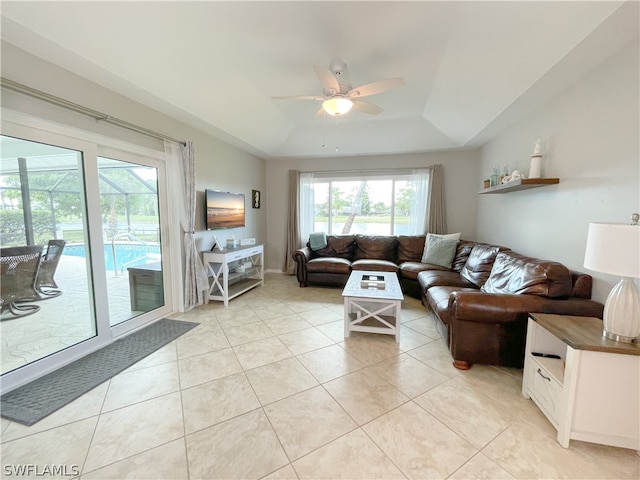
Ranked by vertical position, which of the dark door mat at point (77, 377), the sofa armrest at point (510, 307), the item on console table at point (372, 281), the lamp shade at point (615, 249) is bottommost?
the dark door mat at point (77, 377)

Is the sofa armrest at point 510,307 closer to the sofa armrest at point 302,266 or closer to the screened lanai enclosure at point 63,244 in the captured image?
the sofa armrest at point 302,266

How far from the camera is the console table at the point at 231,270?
11.6 ft

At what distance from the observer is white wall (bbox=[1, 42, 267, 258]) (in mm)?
1778

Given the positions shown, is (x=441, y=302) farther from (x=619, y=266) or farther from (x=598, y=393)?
(x=619, y=266)

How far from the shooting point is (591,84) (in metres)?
2.03

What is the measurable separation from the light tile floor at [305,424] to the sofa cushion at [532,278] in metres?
0.71

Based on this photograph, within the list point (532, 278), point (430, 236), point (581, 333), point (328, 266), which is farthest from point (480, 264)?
point (328, 266)

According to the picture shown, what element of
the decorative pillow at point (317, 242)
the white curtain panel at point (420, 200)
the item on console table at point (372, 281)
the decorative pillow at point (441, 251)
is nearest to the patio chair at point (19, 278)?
the item on console table at point (372, 281)

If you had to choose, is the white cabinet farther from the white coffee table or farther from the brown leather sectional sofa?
the white coffee table

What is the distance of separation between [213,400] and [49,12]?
2738 mm

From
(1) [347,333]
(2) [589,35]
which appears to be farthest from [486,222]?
(1) [347,333]

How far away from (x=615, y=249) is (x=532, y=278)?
0.81 m

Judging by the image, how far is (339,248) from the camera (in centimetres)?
489

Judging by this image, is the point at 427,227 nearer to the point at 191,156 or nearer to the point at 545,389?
the point at 545,389
